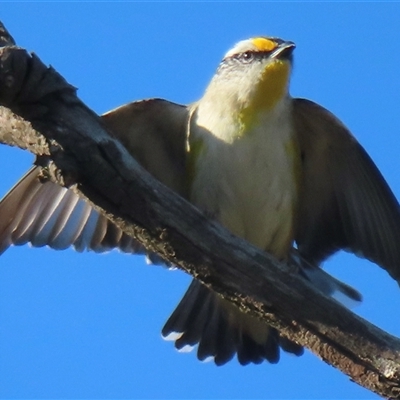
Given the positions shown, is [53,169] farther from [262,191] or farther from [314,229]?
[314,229]

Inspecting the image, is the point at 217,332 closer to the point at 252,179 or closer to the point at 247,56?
the point at 252,179

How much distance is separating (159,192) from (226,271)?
530mm

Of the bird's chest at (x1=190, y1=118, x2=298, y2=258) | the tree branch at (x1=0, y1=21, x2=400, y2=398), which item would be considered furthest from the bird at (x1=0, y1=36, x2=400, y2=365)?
the tree branch at (x1=0, y1=21, x2=400, y2=398)

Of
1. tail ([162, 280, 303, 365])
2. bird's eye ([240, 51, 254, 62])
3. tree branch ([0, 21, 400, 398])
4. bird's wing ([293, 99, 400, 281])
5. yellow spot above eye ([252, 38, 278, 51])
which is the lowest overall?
tree branch ([0, 21, 400, 398])

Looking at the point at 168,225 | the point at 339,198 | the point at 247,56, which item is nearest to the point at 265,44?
the point at 247,56

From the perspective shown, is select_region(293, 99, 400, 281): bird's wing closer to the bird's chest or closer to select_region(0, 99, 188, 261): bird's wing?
the bird's chest

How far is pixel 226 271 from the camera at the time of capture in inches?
183

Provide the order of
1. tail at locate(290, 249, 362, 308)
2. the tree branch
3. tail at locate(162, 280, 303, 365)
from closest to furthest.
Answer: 1. the tree branch
2. tail at locate(290, 249, 362, 308)
3. tail at locate(162, 280, 303, 365)

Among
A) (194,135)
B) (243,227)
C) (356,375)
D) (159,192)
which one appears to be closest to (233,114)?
(194,135)

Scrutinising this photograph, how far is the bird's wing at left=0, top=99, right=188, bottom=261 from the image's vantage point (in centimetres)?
643

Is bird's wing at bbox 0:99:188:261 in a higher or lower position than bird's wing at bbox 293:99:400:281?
lower

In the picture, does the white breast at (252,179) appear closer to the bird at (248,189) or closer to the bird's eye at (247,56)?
the bird at (248,189)

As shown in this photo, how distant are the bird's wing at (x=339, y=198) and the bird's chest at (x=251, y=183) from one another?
8.8 inches

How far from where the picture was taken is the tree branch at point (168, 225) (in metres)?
4.29
